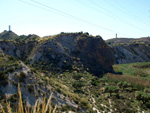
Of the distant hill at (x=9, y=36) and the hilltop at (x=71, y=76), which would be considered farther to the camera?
the distant hill at (x=9, y=36)

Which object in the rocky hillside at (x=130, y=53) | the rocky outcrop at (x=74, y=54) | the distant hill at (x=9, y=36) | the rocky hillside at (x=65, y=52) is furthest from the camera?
the distant hill at (x=9, y=36)

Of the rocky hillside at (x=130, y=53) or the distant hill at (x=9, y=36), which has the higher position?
the distant hill at (x=9, y=36)

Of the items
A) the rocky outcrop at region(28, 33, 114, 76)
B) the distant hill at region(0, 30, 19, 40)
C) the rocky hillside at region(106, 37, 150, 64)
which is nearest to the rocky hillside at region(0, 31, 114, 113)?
the rocky outcrop at region(28, 33, 114, 76)

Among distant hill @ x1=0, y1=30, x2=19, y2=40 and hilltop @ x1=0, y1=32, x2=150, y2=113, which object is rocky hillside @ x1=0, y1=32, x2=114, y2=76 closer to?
hilltop @ x1=0, y1=32, x2=150, y2=113

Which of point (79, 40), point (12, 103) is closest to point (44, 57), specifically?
point (79, 40)

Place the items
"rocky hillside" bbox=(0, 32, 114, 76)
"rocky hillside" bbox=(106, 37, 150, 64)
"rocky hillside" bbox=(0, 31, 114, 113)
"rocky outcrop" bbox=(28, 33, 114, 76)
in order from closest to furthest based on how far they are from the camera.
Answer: "rocky hillside" bbox=(0, 31, 114, 113)
"rocky hillside" bbox=(0, 32, 114, 76)
"rocky outcrop" bbox=(28, 33, 114, 76)
"rocky hillside" bbox=(106, 37, 150, 64)

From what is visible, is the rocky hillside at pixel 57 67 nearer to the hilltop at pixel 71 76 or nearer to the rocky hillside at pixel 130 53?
the hilltop at pixel 71 76

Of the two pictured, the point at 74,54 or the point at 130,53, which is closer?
the point at 74,54

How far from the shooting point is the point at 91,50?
125 ft

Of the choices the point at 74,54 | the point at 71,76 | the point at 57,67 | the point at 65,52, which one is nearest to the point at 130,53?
the point at 74,54

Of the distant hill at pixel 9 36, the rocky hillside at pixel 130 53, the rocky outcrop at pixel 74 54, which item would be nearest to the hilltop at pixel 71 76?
the rocky outcrop at pixel 74 54

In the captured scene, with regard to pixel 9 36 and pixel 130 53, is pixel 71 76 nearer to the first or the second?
pixel 130 53

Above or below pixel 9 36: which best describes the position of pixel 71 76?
below

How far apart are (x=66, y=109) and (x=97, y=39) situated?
31850mm
